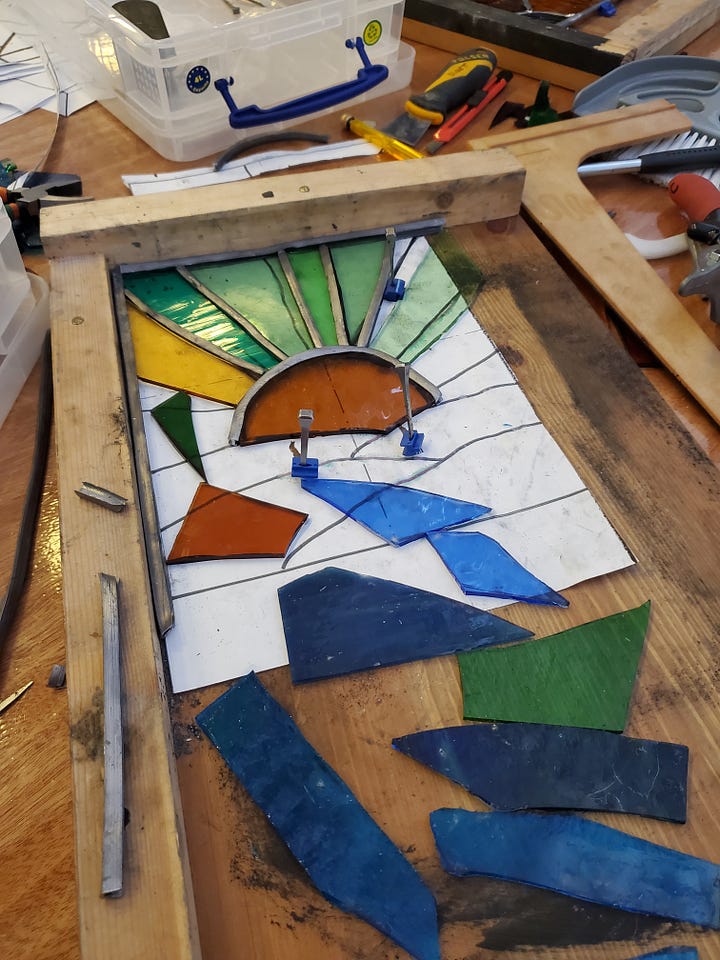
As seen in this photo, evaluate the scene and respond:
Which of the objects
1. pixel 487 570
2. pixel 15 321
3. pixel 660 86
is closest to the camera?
pixel 487 570

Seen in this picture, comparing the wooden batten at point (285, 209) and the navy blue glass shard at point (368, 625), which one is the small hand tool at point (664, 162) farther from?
Answer: the navy blue glass shard at point (368, 625)

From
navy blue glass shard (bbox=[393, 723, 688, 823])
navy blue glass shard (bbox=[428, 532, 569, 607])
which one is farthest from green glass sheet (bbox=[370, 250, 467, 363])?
Answer: navy blue glass shard (bbox=[393, 723, 688, 823])

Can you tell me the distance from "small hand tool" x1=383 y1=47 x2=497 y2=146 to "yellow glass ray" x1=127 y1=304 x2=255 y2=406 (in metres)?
0.85

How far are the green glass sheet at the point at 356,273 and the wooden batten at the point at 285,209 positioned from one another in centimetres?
3

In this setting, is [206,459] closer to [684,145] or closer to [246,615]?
[246,615]

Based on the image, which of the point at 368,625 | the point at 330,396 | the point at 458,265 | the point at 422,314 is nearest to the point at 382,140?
the point at 458,265

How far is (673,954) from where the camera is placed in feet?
2.21

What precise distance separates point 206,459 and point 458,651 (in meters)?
0.43

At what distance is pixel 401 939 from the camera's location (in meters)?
0.67

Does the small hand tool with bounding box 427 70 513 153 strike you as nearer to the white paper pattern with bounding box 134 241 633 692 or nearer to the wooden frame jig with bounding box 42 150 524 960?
the wooden frame jig with bounding box 42 150 524 960

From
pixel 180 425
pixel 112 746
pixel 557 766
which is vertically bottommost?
pixel 557 766

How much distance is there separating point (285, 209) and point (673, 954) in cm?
113

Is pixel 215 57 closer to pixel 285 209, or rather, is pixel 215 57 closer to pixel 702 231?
pixel 285 209

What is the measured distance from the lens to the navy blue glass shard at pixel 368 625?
84 cm
